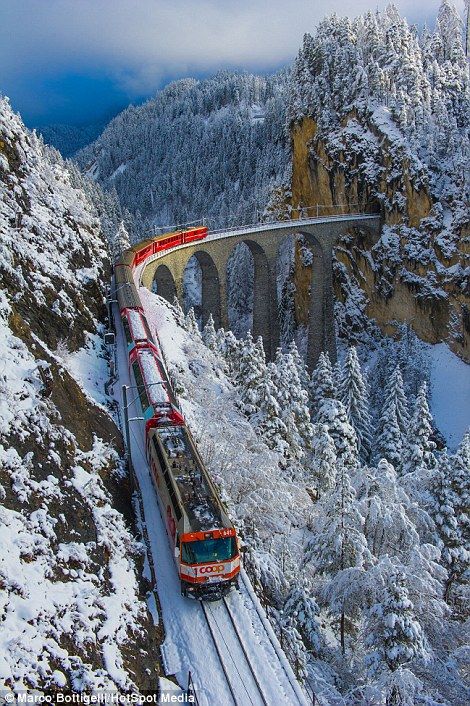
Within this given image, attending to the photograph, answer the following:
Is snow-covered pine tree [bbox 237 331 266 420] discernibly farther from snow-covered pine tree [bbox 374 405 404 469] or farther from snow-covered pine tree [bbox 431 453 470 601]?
snow-covered pine tree [bbox 431 453 470 601]

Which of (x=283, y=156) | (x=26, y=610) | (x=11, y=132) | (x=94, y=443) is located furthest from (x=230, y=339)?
(x=283, y=156)

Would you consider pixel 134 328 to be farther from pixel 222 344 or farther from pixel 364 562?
pixel 222 344

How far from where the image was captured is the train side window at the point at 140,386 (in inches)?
1005

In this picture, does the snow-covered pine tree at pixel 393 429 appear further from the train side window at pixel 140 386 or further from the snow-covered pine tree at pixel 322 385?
the train side window at pixel 140 386

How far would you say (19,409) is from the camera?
1568cm

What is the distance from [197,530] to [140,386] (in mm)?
11098

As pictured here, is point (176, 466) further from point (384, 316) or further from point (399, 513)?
point (384, 316)

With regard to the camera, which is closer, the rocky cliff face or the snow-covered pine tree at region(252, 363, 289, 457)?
the snow-covered pine tree at region(252, 363, 289, 457)

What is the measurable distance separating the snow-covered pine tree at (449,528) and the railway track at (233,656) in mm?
16028

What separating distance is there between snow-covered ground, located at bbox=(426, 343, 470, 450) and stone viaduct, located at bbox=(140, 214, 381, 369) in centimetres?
1463

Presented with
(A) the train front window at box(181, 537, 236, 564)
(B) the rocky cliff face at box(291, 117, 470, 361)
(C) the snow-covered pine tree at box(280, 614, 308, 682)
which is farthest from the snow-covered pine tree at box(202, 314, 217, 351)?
(B) the rocky cliff face at box(291, 117, 470, 361)

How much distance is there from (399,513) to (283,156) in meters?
128

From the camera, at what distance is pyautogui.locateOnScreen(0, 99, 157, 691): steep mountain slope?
455 inches

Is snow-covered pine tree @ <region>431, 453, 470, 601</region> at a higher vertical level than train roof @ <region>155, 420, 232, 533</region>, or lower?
lower
